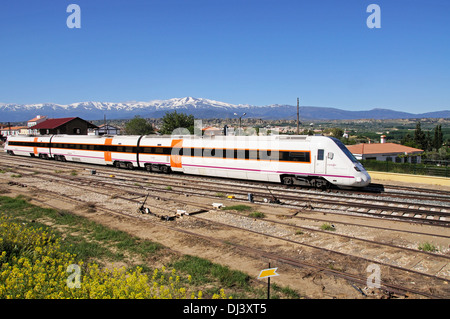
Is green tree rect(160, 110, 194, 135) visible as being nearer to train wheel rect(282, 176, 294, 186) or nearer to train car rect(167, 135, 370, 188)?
train car rect(167, 135, 370, 188)

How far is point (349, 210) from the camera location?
53.0 feet

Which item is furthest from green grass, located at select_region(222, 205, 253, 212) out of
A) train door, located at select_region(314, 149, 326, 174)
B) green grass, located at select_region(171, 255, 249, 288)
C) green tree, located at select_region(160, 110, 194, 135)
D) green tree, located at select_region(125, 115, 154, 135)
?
green tree, located at select_region(125, 115, 154, 135)

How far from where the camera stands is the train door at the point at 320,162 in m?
20.1

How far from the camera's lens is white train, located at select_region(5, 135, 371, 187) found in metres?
20.0

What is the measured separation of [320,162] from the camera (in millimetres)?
20234

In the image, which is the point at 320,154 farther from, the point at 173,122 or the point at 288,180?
the point at 173,122

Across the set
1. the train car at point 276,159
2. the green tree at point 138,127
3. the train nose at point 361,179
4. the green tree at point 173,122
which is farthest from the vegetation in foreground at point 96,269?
the green tree at point 138,127

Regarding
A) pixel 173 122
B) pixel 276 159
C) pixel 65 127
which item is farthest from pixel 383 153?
pixel 65 127

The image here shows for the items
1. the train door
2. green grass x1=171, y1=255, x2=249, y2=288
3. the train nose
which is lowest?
green grass x1=171, y1=255, x2=249, y2=288

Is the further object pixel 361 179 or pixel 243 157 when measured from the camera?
pixel 243 157

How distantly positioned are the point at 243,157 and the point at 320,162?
5.67 m

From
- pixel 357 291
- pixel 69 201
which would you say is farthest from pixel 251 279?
pixel 69 201
